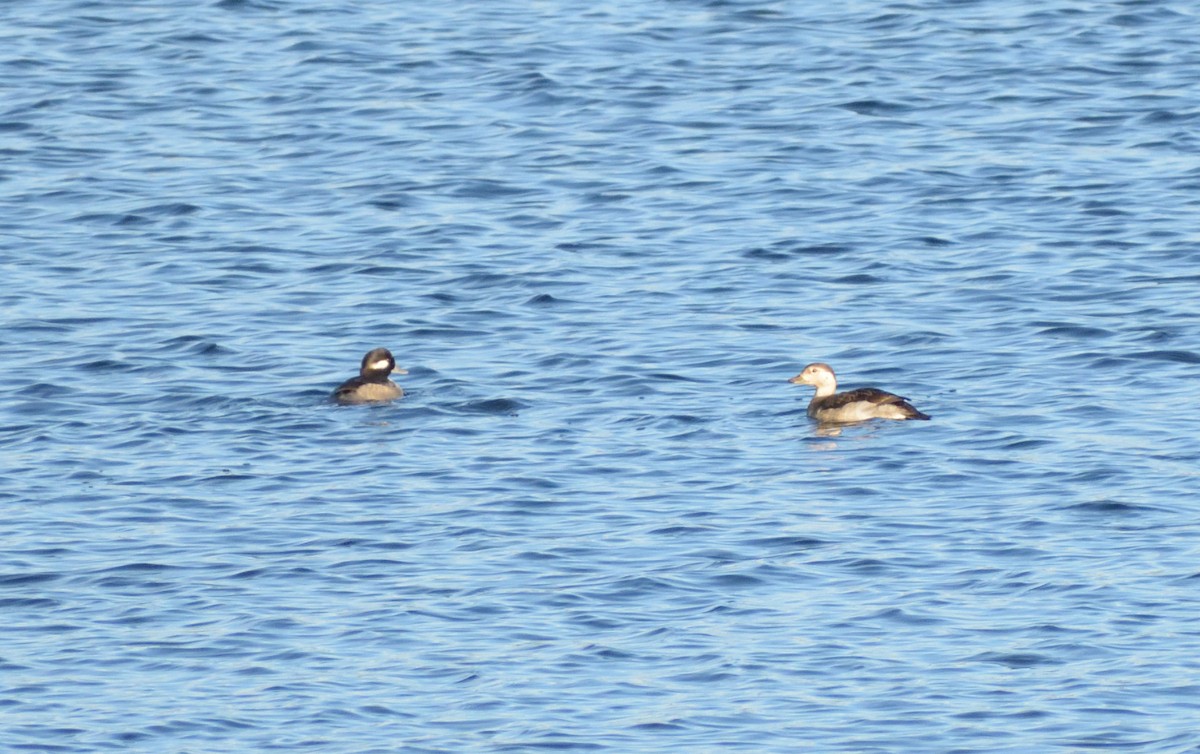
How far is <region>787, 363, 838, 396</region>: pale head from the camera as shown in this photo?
64.0 feet

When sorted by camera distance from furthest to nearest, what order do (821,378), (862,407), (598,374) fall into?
(598,374), (821,378), (862,407)

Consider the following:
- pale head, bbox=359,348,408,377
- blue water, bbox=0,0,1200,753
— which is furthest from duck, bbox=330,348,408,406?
blue water, bbox=0,0,1200,753

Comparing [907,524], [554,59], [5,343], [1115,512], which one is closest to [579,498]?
[907,524]

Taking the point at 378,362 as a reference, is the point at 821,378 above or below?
below

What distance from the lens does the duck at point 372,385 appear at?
19.7m

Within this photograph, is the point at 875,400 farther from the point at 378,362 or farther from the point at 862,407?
the point at 378,362

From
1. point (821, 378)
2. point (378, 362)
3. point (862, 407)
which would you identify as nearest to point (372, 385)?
point (378, 362)

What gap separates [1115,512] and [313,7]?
Result: 22338 millimetres

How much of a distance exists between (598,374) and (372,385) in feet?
6.84

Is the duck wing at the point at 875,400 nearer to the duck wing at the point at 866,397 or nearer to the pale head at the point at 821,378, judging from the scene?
the duck wing at the point at 866,397

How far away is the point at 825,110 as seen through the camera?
98.9 ft

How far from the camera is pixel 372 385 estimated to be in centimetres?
1977

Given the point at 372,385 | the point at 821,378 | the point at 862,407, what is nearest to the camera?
the point at 862,407

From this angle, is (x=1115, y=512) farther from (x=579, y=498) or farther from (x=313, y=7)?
(x=313, y=7)
